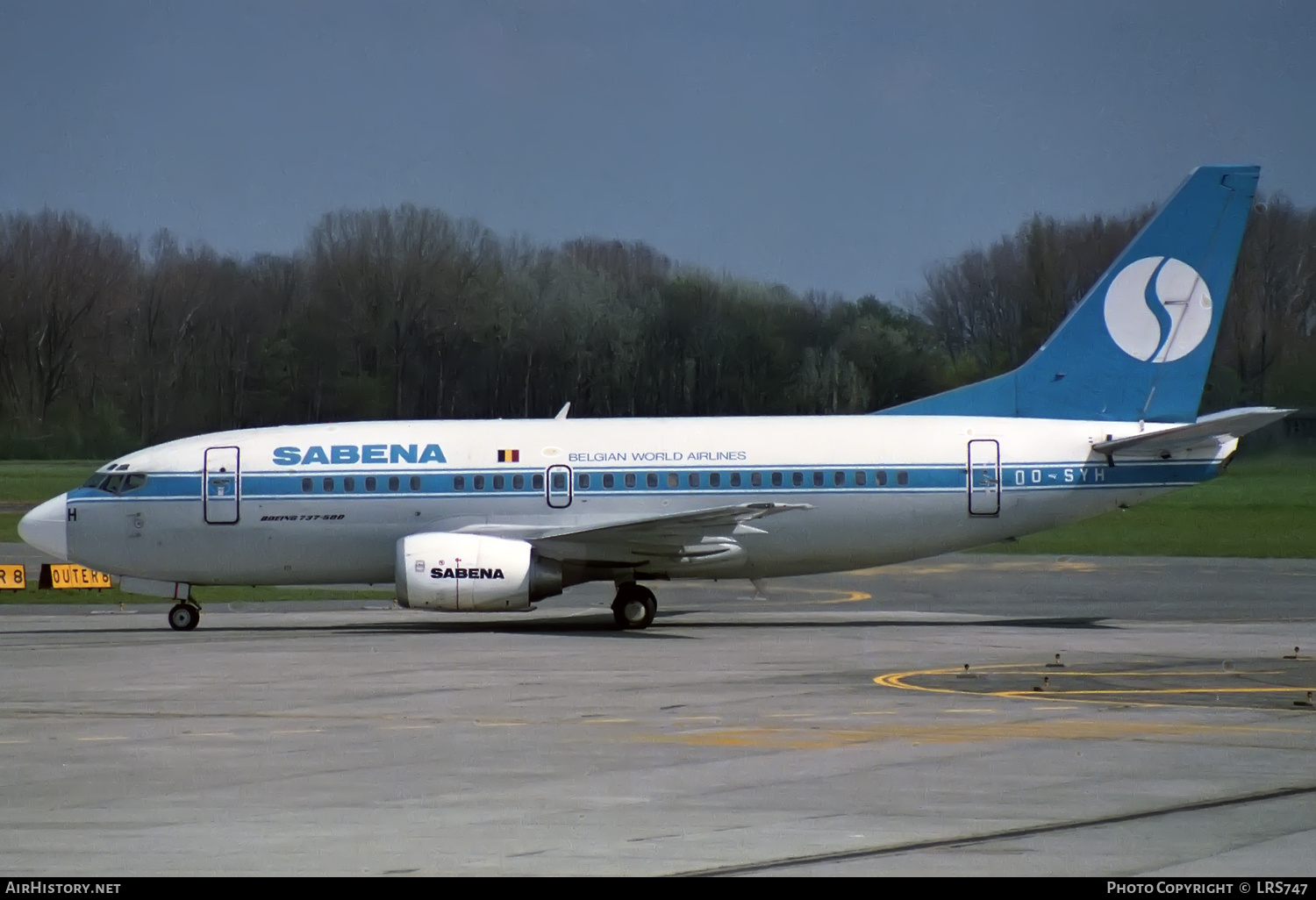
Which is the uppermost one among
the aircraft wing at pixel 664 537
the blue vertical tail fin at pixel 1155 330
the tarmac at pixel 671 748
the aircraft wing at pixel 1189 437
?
the blue vertical tail fin at pixel 1155 330

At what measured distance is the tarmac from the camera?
32.0 feet

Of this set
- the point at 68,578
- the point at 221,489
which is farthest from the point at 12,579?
the point at 221,489

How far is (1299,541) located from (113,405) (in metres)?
35.4

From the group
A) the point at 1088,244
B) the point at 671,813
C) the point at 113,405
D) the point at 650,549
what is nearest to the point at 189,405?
the point at 113,405

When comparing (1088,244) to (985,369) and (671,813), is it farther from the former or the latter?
(671,813)

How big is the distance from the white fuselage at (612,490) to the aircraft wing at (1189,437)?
0.62 feet

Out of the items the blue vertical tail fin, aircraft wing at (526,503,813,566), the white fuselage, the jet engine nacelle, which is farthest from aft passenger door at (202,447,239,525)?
the blue vertical tail fin

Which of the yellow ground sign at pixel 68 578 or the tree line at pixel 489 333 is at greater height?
the tree line at pixel 489 333

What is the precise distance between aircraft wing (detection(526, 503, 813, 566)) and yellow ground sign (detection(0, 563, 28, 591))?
14.8 m

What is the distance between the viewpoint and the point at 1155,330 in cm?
2914

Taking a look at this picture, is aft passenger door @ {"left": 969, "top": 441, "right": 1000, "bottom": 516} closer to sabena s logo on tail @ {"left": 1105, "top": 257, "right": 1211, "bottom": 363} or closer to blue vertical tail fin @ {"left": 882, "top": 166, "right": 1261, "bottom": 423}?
blue vertical tail fin @ {"left": 882, "top": 166, "right": 1261, "bottom": 423}

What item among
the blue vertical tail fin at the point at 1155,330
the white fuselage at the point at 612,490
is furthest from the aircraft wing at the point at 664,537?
the blue vertical tail fin at the point at 1155,330

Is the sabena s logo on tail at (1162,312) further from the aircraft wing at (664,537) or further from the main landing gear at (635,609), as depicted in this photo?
the main landing gear at (635,609)

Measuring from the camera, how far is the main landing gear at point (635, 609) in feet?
90.7
